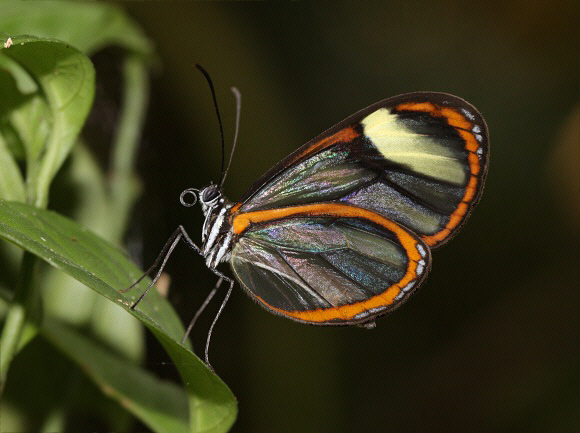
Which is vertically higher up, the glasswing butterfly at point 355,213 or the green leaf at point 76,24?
the green leaf at point 76,24

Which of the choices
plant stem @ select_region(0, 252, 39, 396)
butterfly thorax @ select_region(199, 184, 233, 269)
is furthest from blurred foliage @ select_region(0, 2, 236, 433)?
butterfly thorax @ select_region(199, 184, 233, 269)

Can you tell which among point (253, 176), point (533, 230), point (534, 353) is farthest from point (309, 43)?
point (534, 353)

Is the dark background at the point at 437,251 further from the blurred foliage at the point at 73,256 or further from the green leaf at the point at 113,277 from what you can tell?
the green leaf at the point at 113,277

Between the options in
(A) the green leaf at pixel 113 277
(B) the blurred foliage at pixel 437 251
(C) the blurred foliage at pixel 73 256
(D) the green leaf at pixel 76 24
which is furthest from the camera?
(B) the blurred foliage at pixel 437 251

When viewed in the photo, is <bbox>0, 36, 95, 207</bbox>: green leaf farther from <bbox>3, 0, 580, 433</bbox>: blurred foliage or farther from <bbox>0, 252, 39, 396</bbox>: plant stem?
<bbox>3, 0, 580, 433</bbox>: blurred foliage

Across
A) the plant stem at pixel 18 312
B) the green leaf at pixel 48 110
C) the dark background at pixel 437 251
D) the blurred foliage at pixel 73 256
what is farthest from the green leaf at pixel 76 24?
the plant stem at pixel 18 312

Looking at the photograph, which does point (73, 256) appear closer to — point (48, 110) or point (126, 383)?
point (48, 110)
